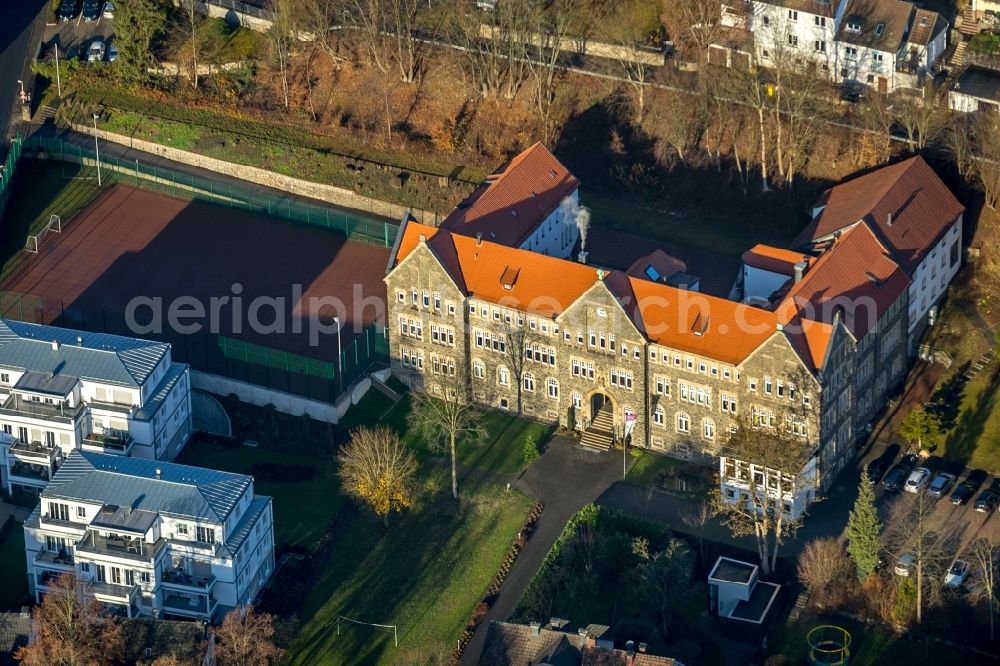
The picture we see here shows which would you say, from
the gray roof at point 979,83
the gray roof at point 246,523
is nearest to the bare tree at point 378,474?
the gray roof at point 246,523

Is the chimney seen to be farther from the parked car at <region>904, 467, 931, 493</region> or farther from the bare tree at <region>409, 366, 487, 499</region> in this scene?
the bare tree at <region>409, 366, 487, 499</region>

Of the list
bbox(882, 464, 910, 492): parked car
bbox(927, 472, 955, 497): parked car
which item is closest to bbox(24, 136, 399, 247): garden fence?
bbox(882, 464, 910, 492): parked car

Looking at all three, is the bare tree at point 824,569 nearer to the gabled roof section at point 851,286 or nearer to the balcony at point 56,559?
the gabled roof section at point 851,286

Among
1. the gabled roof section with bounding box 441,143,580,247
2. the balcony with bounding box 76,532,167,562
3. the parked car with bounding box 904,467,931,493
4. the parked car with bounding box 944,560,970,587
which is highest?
the gabled roof section with bounding box 441,143,580,247

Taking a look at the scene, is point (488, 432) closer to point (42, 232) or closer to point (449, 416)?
point (449, 416)

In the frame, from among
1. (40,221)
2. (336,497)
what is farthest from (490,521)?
(40,221)

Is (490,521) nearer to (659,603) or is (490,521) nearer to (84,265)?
(659,603)
